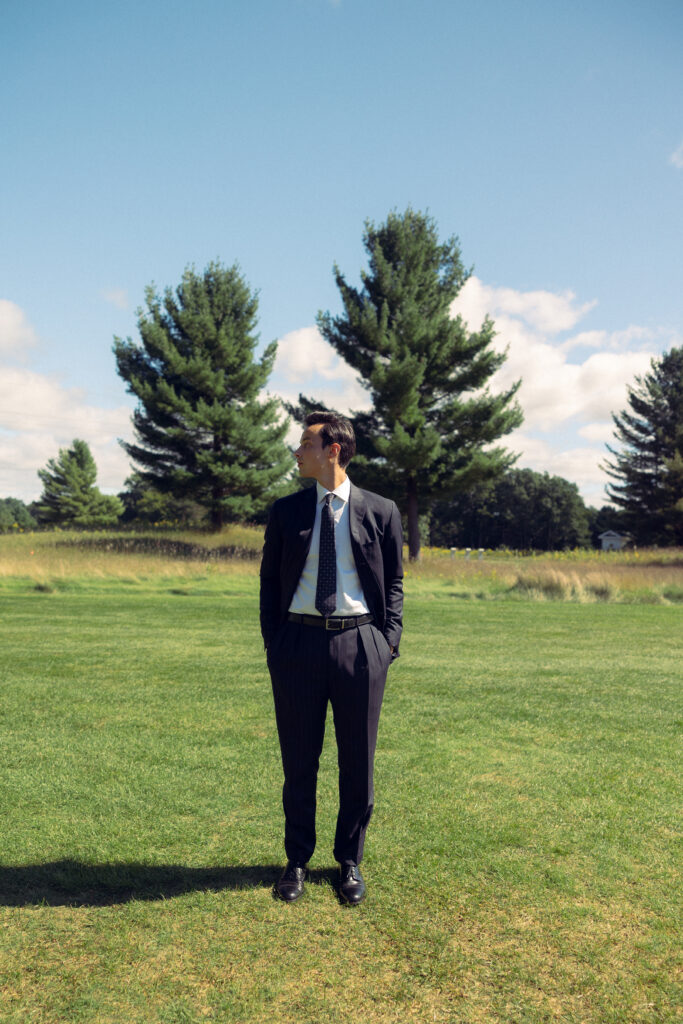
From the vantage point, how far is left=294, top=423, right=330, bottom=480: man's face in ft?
Result: 11.5

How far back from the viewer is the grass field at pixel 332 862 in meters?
2.69

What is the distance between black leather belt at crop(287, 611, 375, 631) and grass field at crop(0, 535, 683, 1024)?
4.35ft

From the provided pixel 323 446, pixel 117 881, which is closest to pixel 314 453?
pixel 323 446

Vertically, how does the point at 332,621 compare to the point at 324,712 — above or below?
above

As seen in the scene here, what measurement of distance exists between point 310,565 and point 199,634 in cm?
854

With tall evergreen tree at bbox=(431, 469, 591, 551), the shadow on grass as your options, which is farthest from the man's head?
tall evergreen tree at bbox=(431, 469, 591, 551)

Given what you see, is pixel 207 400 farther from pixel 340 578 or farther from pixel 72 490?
pixel 72 490

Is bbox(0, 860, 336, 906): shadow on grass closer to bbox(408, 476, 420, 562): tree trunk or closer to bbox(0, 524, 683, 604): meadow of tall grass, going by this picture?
bbox(0, 524, 683, 604): meadow of tall grass

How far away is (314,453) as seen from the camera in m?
3.50

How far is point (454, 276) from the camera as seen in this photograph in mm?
33000

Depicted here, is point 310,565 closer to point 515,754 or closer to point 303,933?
point 303,933

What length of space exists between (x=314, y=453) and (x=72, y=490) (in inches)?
2734

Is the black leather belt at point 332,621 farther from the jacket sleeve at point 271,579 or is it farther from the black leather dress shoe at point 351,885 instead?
the black leather dress shoe at point 351,885

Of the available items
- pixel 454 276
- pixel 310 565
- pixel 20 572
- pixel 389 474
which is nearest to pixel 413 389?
pixel 389 474
